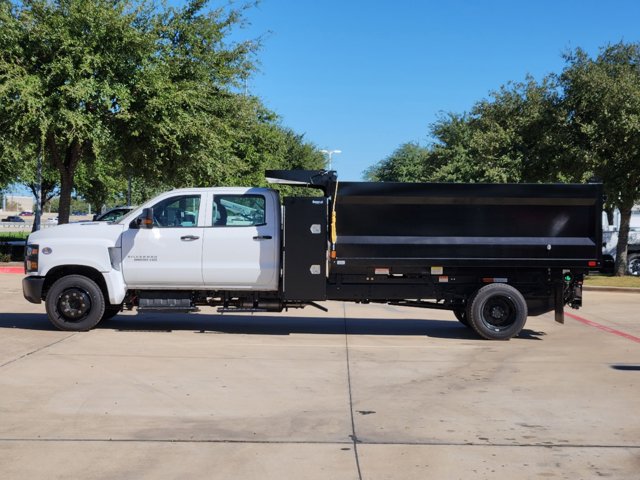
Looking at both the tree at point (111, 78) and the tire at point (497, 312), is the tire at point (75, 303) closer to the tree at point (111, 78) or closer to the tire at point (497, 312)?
the tire at point (497, 312)

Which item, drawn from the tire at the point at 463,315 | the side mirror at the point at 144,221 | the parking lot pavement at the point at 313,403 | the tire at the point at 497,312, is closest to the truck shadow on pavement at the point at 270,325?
the parking lot pavement at the point at 313,403

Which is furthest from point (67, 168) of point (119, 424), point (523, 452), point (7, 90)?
point (523, 452)

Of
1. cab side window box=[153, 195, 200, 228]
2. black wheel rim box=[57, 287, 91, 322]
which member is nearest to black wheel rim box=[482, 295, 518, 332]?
cab side window box=[153, 195, 200, 228]

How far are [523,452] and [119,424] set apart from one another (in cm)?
332

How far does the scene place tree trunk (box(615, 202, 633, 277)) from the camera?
24406 mm

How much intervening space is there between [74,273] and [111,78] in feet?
30.3

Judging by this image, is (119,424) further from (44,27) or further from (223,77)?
(223,77)

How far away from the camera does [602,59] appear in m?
24.2

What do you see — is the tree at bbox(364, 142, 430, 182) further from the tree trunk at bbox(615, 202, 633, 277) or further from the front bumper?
the front bumper

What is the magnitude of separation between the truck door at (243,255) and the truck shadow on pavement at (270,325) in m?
1.09

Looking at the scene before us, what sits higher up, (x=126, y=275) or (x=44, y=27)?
(x=44, y=27)

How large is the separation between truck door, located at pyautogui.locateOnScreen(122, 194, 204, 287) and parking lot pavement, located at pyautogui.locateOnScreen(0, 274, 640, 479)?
876 mm

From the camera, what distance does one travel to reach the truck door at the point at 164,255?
11.4 m

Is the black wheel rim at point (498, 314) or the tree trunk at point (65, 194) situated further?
the tree trunk at point (65, 194)
